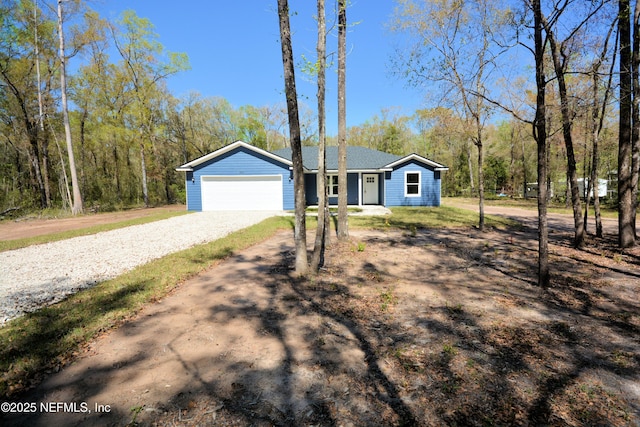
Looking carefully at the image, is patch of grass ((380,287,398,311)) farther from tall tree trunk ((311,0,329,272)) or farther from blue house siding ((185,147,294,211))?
blue house siding ((185,147,294,211))

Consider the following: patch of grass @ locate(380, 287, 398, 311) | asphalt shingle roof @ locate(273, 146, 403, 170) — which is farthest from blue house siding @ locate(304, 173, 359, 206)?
patch of grass @ locate(380, 287, 398, 311)

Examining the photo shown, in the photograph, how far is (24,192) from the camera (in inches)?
820

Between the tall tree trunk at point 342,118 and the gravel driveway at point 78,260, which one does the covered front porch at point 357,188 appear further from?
the tall tree trunk at point 342,118

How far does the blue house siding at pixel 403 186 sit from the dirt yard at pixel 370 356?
1423cm

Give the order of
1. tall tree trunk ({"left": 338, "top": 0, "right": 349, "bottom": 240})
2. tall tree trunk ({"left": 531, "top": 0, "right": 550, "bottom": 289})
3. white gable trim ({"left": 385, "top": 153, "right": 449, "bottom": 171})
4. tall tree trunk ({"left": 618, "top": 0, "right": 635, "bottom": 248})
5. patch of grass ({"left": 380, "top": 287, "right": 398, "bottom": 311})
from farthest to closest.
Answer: white gable trim ({"left": 385, "top": 153, "right": 449, "bottom": 171})
tall tree trunk ({"left": 338, "top": 0, "right": 349, "bottom": 240})
tall tree trunk ({"left": 618, "top": 0, "right": 635, "bottom": 248})
tall tree trunk ({"left": 531, "top": 0, "right": 550, "bottom": 289})
patch of grass ({"left": 380, "top": 287, "right": 398, "bottom": 311})

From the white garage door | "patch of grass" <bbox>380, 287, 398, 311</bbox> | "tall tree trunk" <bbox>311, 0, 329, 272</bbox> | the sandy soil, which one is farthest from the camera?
the white garage door

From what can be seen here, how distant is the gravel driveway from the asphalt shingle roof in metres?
10.1

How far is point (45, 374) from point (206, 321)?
152 cm

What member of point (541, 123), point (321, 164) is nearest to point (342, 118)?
point (321, 164)

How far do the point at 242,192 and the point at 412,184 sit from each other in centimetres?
1091

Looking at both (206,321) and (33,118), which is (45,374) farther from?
(33,118)

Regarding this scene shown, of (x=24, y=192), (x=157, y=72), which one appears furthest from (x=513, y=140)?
(x=24, y=192)

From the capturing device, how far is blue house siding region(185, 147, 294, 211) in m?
17.8

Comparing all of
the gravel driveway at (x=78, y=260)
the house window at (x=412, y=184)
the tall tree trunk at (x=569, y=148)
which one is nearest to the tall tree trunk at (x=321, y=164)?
the gravel driveway at (x=78, y=260)
